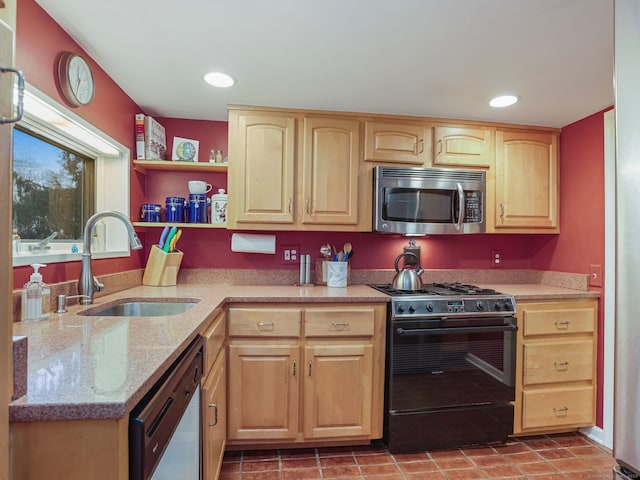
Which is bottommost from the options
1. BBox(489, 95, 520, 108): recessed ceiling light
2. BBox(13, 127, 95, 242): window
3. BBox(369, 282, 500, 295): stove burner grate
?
BBox(369, 282, 500, 295): stove burner grate

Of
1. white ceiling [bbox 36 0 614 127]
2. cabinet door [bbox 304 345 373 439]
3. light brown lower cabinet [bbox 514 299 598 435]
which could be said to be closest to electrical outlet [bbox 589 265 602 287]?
light brown lower cabinet [bbox 514 299 598 435]

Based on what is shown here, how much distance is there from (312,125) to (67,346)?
71.4 inches

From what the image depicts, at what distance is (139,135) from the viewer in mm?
2219

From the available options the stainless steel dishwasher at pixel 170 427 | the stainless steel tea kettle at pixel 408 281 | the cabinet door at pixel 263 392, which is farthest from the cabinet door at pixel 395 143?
the stainless steel dishwasher at pixel 170 427

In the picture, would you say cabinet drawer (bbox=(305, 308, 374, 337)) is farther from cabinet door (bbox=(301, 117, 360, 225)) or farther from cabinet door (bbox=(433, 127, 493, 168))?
cabinet door (bbox=(433, 127, 493, 168))

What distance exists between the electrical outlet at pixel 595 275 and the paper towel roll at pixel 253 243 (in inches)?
85.3

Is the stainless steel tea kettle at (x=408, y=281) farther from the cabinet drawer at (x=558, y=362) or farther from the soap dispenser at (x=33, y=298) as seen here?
the soap dispenser at (x=33, y=298)

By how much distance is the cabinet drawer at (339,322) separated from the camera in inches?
77.8

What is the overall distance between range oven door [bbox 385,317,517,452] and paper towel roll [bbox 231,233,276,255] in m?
1.02

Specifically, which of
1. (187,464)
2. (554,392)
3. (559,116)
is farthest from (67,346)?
(559,116)

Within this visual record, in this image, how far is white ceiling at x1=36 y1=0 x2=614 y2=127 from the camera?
1322 mm

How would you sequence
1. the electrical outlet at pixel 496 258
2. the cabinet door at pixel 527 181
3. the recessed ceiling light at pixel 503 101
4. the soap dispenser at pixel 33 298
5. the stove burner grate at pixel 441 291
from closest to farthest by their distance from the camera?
the soap dispenser at pixel 33 298 → the recessed ceiling light at pixel 503 101 → the stove burner grate at pixel 441 291 → the cabinet door at pixel 527 181 → the electrical outlet at pixel 496 258

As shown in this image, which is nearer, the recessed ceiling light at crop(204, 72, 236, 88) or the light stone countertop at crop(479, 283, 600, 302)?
the recessed ceiling light at crop(204, 72, 236, 88)

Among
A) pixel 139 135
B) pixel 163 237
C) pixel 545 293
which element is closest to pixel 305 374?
pixel 163 237
